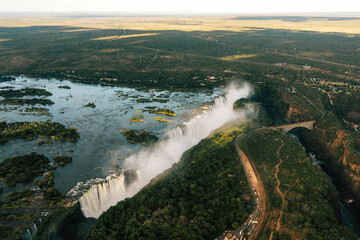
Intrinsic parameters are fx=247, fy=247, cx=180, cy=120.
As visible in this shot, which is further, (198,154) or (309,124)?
(309,124)

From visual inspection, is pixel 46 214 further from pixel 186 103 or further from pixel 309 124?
pixel 309 124

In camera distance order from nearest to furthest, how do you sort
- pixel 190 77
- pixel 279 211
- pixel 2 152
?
pixel 279 211 < pixel 2 152 < pixel 190 77

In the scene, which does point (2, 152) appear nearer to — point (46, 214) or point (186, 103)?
point (46, 214)

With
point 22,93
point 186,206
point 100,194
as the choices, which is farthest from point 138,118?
point 22,93

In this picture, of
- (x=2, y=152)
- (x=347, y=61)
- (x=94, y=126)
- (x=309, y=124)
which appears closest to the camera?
(x=2, y=152)

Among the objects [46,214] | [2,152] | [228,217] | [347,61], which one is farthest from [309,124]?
[347,61]

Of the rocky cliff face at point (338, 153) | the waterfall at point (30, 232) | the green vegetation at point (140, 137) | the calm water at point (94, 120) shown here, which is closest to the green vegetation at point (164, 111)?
the calm water at point (94, 120)

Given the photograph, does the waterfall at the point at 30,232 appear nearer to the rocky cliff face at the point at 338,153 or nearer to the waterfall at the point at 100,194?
the waterfall at the point at 100,194
